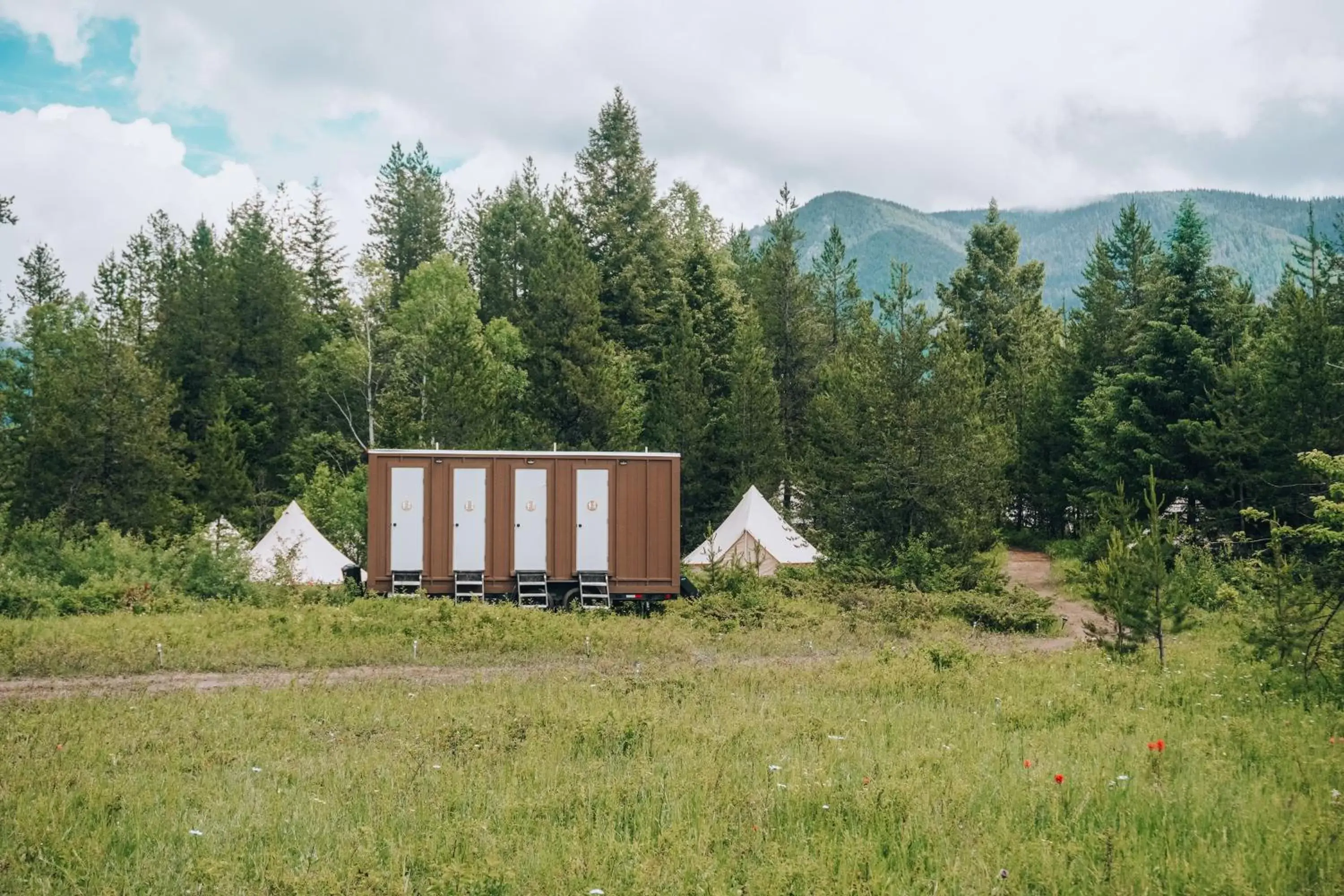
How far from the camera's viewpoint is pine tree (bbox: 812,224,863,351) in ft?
159

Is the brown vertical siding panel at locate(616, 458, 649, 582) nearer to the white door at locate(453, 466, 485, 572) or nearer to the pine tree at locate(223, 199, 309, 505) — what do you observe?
the white door at locate(453, 466, 485, 572)

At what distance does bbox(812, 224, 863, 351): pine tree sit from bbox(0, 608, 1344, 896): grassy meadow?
1488 inches

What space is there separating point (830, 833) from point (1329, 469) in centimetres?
732

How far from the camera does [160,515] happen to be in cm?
3475

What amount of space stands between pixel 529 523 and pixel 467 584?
5.65ft

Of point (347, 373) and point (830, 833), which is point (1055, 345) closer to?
point (347, 373)

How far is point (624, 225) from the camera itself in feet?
160

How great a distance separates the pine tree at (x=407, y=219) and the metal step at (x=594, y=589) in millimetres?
39838

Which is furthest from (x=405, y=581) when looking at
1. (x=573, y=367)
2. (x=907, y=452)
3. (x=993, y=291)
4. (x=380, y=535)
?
(x=993, y=291)

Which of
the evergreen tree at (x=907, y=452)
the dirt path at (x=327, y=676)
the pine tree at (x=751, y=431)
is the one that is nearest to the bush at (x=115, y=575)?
the dirt path at (x=327, y=676)

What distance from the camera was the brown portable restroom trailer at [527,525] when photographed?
20.6 metres

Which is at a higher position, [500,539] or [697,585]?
[500,539]

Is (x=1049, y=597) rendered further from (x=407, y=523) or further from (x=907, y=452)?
(x=407, y=523)

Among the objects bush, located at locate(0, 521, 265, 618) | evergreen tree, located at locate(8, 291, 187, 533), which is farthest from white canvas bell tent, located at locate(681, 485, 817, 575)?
evergreen tree, located at locate(8, 291, 187, 533)
